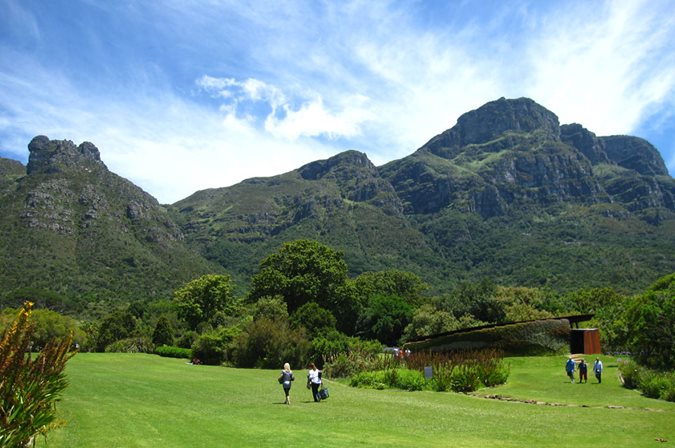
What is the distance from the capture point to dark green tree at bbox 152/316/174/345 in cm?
6131

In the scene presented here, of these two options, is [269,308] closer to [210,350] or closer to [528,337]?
[210,350]

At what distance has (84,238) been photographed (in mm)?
141750

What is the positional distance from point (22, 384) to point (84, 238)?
5901 inches

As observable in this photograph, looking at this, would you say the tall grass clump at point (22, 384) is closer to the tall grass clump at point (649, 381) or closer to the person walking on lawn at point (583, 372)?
the tall grass clump at point (649, 381)

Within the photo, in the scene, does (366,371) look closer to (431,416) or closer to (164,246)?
(431,416)

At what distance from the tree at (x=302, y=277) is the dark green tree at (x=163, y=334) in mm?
11040

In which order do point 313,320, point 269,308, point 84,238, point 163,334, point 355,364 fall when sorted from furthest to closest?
point 84,238 < point 163,334 < point 269,308 < point 313,320 < point 355,364

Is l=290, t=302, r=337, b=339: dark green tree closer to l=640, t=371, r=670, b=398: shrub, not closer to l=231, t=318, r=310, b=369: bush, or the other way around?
Answer: l=231, t=318, r=310, b=369: bush

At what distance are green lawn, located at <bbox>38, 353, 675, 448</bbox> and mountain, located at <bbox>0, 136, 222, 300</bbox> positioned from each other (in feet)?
335

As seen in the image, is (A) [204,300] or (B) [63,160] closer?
(A) [204,300]

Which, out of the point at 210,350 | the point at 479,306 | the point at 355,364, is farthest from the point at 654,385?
the point at 479,306

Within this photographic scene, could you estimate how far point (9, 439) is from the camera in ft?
21.6

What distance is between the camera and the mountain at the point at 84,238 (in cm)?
12119

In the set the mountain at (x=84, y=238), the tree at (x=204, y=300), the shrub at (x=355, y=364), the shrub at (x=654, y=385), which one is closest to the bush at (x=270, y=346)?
the shrub at (x=355, y=364)
